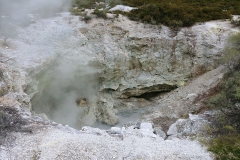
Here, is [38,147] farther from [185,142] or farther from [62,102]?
[62,102]

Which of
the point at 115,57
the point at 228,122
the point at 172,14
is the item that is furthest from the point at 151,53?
the point at 228,122

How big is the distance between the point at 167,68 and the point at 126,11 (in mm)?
5307

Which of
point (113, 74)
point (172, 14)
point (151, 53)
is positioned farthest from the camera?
point (172, 14)

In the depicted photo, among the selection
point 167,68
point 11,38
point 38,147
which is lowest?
point 167,68

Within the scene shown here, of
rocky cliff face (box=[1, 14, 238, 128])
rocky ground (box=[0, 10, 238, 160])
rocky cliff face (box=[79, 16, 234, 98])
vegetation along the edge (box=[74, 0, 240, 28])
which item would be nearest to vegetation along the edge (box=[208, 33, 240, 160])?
rocky ground (box=[0, 10, 238, 160])

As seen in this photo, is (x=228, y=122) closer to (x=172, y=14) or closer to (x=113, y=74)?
(x=113, y=74)

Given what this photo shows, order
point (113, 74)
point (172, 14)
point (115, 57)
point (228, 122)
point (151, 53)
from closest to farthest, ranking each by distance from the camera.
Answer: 1. point (228, 122)
2. point (115, 57)
3. point (113, 74)
4. point (151, 53)
5. point (172, 14)

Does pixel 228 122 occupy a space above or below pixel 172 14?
below

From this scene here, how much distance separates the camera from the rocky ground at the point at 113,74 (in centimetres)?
995

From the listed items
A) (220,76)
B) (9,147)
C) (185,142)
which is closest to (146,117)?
(220,76)

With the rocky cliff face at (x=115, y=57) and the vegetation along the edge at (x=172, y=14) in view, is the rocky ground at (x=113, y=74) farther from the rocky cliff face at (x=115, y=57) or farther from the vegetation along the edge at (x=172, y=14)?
the vegetation along the edge at (x=172, y=14)

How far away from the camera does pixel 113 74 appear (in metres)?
15.8

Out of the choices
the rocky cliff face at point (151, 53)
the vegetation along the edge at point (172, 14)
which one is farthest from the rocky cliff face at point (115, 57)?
the vegetation along the edge at point (172, 14)

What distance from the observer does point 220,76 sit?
1445 centimetres
